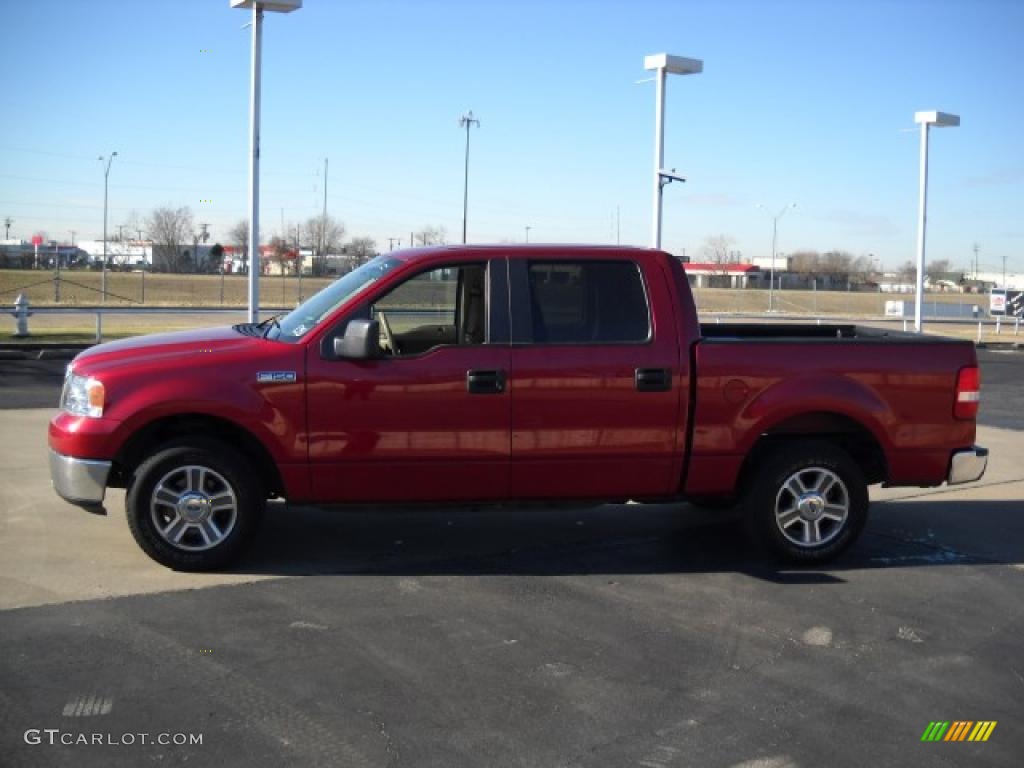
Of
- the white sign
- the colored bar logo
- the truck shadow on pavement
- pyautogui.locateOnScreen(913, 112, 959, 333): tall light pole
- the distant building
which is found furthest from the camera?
the distant building

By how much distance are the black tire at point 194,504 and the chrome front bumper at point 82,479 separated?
6.6 inches

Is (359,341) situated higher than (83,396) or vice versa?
(359,341)

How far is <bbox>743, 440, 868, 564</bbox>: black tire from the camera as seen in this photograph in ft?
21.6

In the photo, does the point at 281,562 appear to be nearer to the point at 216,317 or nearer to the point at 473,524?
the point at 473,524

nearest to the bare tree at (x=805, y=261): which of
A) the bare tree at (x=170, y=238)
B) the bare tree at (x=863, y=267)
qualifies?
the bare tree at (x=863, y=267)

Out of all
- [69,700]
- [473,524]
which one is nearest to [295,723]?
[69,700]

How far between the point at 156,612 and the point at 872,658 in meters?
3.52

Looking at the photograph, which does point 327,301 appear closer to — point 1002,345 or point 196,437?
point 196,437

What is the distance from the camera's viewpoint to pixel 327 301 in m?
6.49

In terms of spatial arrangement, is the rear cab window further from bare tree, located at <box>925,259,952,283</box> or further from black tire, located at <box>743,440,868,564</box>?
bare tree, located at <box>925,259,952,283</box>

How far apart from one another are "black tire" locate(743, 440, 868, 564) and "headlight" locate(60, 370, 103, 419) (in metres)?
3.86

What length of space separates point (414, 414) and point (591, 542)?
1.75m

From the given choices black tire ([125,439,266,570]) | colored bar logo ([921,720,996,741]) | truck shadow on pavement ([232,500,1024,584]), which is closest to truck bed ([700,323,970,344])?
truck shadow on pavement ([232,500,1024,584])

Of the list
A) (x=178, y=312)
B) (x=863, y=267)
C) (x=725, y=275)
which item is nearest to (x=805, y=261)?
(x=863, y=267)
